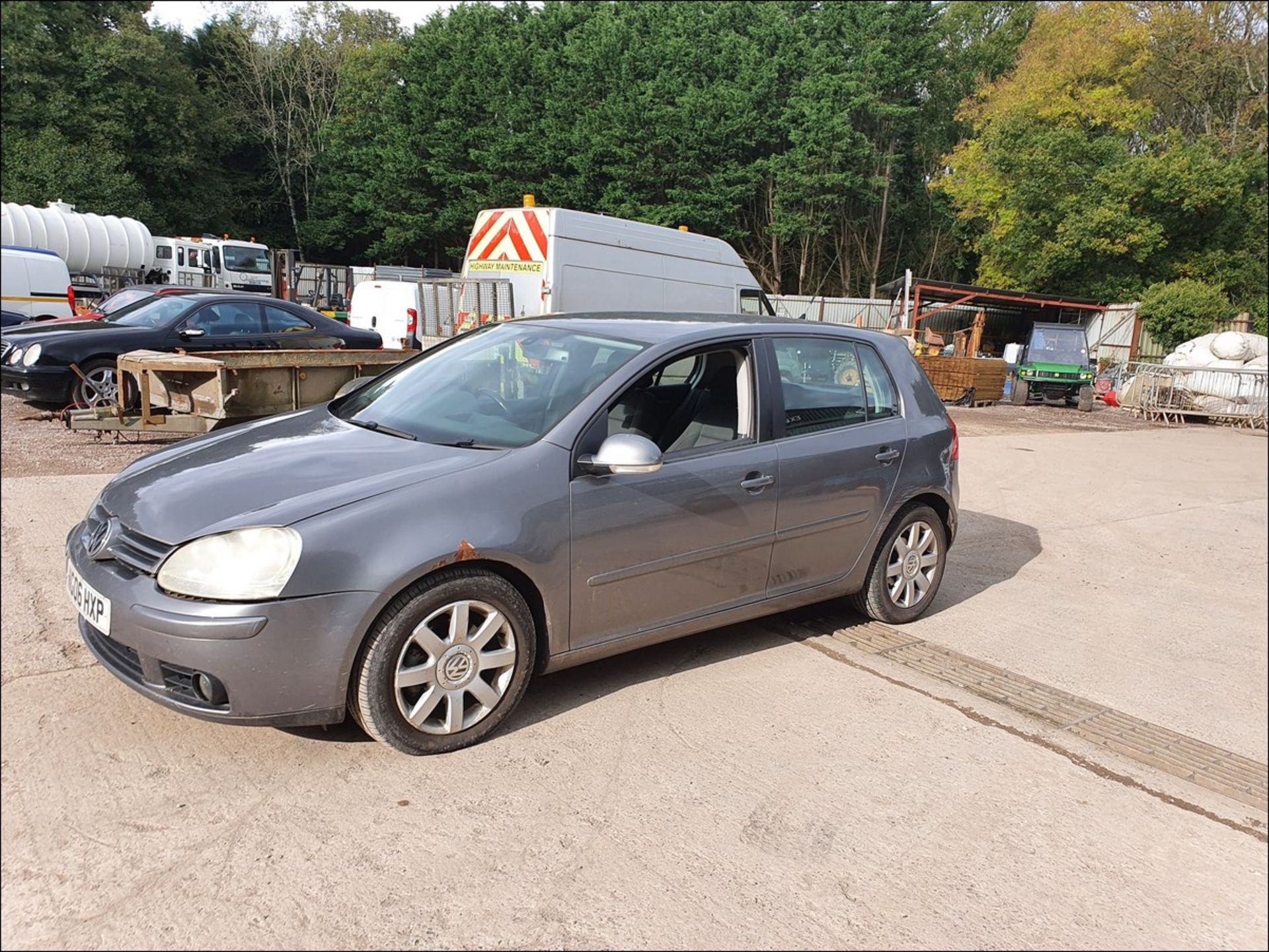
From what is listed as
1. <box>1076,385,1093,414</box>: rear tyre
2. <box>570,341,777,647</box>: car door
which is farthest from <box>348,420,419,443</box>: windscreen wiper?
<box>1076,385,1093,414</box>: rear tyre

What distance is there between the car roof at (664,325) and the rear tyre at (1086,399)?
21136 millimetres

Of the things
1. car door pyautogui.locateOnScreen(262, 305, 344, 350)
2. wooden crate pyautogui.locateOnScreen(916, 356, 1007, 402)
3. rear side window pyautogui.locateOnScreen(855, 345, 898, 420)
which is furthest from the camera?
wooden crate pyautogui.locateOnScreen(916, 356, 1007, 402)

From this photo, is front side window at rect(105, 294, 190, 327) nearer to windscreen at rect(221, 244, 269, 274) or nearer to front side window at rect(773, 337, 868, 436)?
front side window at rect(773, 337, 868, 436)

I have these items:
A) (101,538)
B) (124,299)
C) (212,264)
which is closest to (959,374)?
(124,299)

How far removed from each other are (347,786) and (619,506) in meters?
1.43

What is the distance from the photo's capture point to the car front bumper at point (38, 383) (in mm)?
9516

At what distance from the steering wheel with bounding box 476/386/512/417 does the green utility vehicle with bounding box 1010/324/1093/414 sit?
22157 millimetres

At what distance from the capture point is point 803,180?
33875 mm

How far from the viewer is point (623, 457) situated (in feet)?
11.2

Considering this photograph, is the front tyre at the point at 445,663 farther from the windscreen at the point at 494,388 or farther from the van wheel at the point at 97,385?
the van wheel at the point at 97,385

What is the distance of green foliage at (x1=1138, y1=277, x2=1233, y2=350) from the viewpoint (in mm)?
29781

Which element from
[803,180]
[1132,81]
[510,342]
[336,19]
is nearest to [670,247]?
[510,342]

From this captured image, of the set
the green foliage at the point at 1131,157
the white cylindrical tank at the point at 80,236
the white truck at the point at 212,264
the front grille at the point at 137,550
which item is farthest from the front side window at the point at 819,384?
the green foliage at the point at 1131,157

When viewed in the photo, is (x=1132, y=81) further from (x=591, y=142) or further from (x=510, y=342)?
(x=510, y=342)
